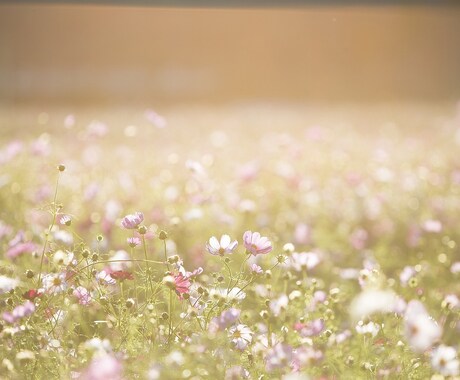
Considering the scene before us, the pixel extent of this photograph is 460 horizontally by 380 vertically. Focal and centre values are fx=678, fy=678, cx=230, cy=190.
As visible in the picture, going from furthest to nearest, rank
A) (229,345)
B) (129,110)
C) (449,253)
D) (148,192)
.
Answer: (129,110), (148,192), (449,253), (229,345)

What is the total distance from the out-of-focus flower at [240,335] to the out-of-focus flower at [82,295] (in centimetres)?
30

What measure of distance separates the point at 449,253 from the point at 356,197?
82 cm

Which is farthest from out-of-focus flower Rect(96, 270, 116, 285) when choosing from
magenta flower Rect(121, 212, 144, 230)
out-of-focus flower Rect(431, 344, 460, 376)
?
out-of-focus flower Rect(431, 344, 460, 376)

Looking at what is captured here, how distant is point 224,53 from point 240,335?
570cm

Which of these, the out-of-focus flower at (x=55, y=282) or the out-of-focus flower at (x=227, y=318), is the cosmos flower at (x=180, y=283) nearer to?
the out-of-focus flower at (x=227, y=318)

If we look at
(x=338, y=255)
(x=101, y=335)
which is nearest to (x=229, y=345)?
(x=101, y=335)

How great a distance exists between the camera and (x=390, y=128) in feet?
17.7

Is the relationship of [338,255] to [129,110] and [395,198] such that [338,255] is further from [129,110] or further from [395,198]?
[129,110]

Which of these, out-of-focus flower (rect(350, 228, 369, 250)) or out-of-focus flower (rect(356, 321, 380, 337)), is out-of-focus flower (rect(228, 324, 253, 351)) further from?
out-of-focus flower (rect(350, 228, 369, 250))

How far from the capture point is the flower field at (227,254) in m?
1.31

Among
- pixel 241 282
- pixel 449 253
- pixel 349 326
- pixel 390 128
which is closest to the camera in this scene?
pixel 241 282

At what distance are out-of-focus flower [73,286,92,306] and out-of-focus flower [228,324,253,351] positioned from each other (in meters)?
0.30

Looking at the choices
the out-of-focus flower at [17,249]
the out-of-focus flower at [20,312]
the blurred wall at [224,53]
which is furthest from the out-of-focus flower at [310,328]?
the blurred wall at [224,53]

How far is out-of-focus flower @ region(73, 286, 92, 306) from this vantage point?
54.7 inches
